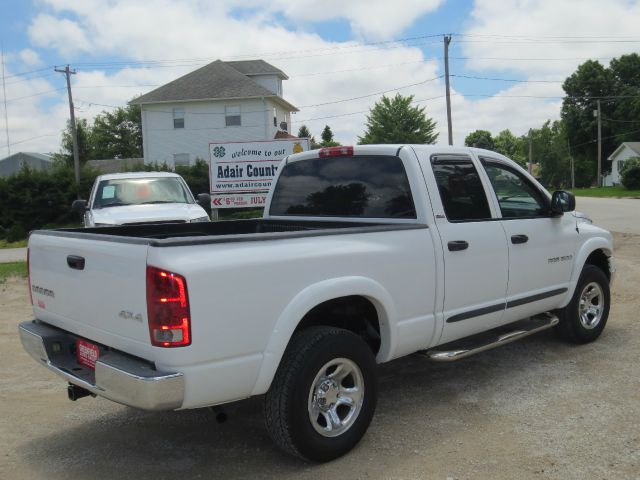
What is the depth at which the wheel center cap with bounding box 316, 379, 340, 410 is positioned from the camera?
362 cm

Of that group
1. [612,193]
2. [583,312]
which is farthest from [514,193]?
[612,193]

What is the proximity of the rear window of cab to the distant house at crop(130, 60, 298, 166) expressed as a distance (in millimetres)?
30006

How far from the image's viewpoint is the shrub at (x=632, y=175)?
43.1m

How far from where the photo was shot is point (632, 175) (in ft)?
142

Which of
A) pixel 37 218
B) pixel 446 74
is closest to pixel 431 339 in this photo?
pixel 37 218

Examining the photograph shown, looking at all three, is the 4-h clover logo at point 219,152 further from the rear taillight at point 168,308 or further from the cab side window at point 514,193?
the rear taillight at point 168,308

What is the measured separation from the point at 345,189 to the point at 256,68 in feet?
116

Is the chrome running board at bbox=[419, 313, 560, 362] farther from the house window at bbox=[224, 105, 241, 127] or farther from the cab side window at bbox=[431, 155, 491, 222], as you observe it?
the house window at bbox=[224, 105, 241, 127]

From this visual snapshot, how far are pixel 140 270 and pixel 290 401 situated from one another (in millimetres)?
1083

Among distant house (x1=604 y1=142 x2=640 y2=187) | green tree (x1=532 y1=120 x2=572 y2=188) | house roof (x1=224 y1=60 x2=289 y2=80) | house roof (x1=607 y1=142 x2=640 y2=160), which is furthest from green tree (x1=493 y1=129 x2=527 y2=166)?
house roof (x1=224 y1=60 x2=289 y2=80)

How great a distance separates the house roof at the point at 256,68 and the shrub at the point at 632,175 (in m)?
24.8

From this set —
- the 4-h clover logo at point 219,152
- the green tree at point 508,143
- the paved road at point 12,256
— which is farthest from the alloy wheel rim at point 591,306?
the green tree at point 508,143

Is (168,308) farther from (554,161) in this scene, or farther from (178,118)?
(554,161)

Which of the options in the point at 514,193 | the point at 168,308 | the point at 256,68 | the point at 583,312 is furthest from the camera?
the point at 256,68
